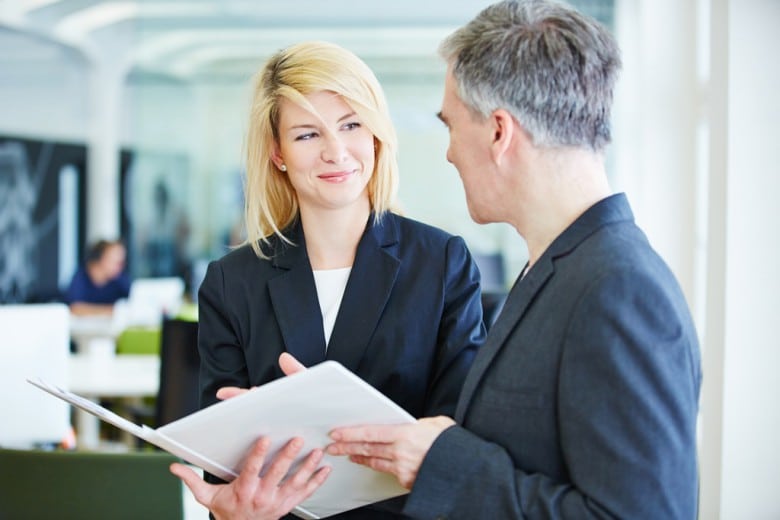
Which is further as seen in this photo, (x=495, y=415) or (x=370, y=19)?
(x=370, y=19)

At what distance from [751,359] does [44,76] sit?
368 inches

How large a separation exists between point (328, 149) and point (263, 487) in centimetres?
67

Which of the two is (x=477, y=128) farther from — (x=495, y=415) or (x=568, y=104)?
(x=495, y=415)

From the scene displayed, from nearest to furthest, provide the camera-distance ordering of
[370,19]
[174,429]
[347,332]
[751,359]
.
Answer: [174,429] → [347,332] → [751,359] → [370,19]

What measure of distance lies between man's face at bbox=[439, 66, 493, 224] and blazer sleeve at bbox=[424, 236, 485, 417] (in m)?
0.42

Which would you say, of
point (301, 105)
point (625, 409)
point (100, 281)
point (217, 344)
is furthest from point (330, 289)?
point (100, 281)

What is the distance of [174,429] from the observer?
4.69ft

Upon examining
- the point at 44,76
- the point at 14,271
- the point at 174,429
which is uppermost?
the point at 44,76

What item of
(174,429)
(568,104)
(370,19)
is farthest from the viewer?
(370,19)

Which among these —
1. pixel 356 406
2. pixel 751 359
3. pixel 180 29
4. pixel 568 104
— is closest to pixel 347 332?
pixel 356 406

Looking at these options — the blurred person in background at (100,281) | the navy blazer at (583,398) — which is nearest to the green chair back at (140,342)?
the blurred person in background at (100,281)

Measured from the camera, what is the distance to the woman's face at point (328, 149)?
72.7 inches

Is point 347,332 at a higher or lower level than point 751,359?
higher

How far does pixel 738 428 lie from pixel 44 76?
9.37 metres
